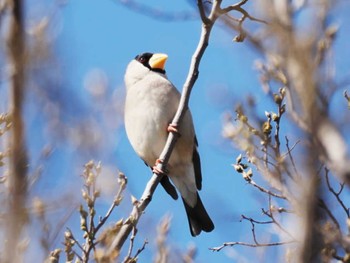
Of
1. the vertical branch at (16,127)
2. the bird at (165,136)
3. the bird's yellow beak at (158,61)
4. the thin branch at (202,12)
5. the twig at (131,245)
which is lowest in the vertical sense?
the vertical branch at (16,127)

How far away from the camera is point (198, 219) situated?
5.28 metres

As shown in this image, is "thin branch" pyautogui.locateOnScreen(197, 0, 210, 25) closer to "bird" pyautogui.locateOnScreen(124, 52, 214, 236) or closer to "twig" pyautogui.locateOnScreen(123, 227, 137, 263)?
"twig" pyautogui.locateOnScreen(123, 227, 137, 263)

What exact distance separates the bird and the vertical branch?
11.4 feet

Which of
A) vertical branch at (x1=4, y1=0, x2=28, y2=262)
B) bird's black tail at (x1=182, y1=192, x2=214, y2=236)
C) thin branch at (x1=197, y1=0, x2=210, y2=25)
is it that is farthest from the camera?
bird's black tail at (x1=182, y1=192, x2=214, y2=236)

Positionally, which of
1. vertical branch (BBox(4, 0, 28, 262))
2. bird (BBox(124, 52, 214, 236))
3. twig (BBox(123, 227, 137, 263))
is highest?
bird (BBox(124, 52, 214, 236))

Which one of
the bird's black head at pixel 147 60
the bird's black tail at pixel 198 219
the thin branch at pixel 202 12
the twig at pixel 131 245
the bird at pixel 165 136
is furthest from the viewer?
the bird's black head at pixel 147 60

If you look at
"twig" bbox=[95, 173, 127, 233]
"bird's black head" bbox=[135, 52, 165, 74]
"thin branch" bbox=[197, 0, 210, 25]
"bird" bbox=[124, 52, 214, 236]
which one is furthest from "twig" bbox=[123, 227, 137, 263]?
"bird's black head" bbox=[135, 52, 165, 74]

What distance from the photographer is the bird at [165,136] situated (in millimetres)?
4910

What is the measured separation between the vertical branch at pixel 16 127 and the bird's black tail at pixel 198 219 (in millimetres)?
3988

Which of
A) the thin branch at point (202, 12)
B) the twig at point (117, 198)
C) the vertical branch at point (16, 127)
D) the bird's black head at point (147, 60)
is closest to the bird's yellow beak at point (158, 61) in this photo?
the bird's black head at point (147, 60)

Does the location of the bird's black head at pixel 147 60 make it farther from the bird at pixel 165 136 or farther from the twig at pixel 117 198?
the twig at pixel 117 198

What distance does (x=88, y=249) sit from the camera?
2627 millimetres

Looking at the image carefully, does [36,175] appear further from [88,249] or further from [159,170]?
[159,170]

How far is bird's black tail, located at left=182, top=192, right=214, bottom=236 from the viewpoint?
5.25 m
